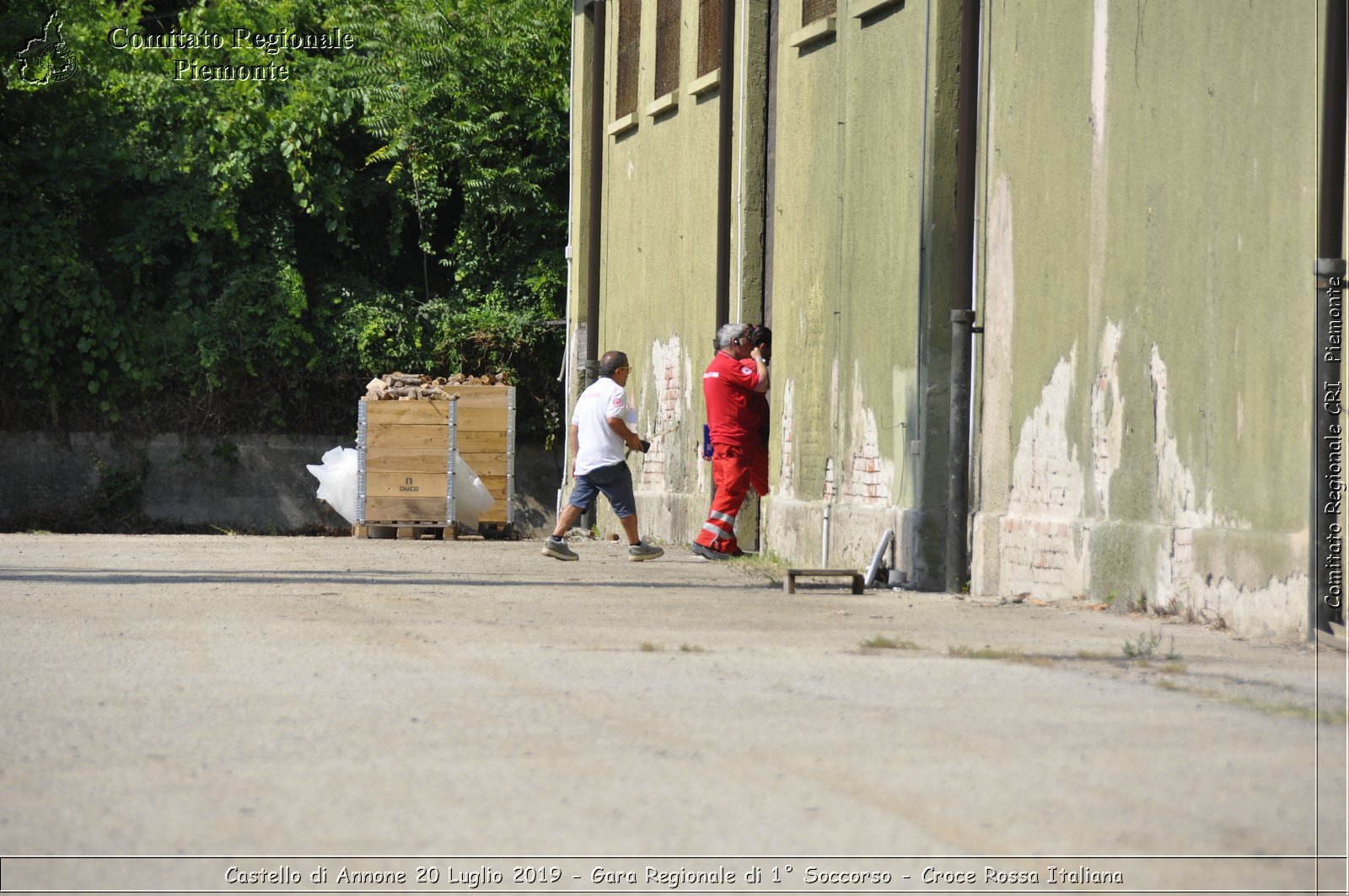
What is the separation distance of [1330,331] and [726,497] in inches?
263

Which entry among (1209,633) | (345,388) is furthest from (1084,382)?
(345,388)

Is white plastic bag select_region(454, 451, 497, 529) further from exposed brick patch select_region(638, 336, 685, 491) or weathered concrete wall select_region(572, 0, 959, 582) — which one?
weathered concrete wall select_region(572, 0, 959, 582)

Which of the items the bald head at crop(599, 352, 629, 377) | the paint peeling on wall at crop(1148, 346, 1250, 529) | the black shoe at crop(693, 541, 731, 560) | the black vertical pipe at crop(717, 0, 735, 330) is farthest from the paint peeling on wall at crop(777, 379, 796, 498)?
the paint peeling on wall at crop(1148, 346, 1250, 529)

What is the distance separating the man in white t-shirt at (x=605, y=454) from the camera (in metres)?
13.8

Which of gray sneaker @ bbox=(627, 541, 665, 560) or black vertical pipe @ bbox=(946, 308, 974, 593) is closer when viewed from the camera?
black vertical pipe @ bbox=(946, 308, 974, 593)

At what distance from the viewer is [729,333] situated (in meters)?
14.0

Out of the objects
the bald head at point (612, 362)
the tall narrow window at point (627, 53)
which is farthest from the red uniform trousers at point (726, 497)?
the tall narrow window at point (627, 53)

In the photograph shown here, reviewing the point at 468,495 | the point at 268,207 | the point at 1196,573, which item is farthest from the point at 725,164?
the point at 268,207

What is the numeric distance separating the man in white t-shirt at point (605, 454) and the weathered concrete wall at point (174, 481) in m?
8.95

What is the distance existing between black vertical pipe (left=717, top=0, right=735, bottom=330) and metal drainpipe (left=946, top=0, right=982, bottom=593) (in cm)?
427

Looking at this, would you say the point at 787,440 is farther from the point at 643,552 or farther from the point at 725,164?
the point at 725,164

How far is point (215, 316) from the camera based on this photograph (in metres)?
22.3

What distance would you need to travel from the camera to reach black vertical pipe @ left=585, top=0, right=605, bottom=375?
20031 millimetres

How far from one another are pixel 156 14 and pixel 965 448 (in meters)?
19.1
